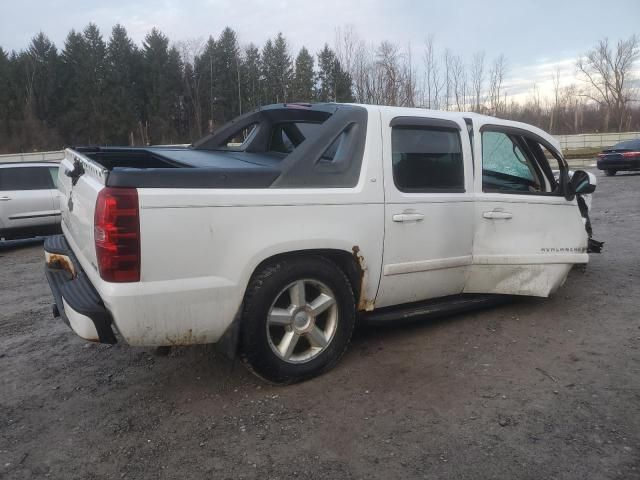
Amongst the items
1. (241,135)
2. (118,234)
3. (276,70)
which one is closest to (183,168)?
(118,234)

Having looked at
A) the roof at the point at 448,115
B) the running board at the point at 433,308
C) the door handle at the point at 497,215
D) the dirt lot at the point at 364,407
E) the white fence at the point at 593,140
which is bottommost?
the dirt lot at the point at 364,407

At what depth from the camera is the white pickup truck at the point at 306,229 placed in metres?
2.84

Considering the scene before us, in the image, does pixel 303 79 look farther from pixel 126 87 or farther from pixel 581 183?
pixel 581 183

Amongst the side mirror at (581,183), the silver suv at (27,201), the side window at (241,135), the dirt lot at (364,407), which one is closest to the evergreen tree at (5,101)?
the silver suv at (27,201)

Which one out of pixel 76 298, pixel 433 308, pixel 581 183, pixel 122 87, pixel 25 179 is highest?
pixel 122 87

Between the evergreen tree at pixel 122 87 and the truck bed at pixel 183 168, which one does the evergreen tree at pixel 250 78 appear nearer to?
the evergreen tree at pixel 122 87

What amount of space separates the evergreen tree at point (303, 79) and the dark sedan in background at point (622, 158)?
29.0 metres

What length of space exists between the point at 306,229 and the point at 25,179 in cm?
839

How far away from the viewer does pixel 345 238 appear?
3412mm

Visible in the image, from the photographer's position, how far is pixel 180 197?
2830 millimetres

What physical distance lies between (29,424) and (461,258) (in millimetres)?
3020

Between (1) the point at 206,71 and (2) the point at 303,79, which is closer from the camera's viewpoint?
(2) the point at 303,79

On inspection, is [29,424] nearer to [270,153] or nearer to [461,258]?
[270,153]

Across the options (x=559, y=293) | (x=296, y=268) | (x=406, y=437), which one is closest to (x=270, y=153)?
(x=296, y=268)
